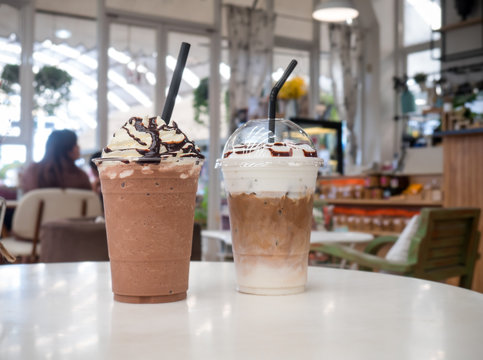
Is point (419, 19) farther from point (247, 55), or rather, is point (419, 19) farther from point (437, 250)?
point (437, 250)

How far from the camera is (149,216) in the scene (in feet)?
2.59

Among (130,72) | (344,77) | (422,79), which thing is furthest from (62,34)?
(422,79)

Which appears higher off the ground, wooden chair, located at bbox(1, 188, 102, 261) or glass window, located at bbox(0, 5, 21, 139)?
glass window, located at bbox(0, 5, 21, 139)

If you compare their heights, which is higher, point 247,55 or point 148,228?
point 247,55

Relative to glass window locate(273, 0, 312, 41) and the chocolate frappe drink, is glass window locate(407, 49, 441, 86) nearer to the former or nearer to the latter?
glass window locate(273, 0, 312, 41)

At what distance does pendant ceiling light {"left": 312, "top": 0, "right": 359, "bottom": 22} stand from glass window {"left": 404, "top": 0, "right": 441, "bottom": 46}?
3.21 m

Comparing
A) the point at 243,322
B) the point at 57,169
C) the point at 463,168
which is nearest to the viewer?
the point at 243,322

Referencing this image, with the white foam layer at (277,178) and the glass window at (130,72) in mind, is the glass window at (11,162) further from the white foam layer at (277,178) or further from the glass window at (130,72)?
the white foam layer at (277,178)

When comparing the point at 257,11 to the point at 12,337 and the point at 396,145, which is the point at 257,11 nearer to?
the point at 396,145

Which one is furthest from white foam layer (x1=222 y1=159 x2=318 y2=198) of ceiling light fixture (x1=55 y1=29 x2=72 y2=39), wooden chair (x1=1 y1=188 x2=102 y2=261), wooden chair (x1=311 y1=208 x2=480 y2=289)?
ceiling light fixture (x1=55 y1=29 x2=72 y2=39)

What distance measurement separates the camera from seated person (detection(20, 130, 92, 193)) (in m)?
4.18

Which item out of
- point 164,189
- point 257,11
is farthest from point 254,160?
point 257,11

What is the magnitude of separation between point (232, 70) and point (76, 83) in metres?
2.23

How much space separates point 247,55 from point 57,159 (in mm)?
4433
